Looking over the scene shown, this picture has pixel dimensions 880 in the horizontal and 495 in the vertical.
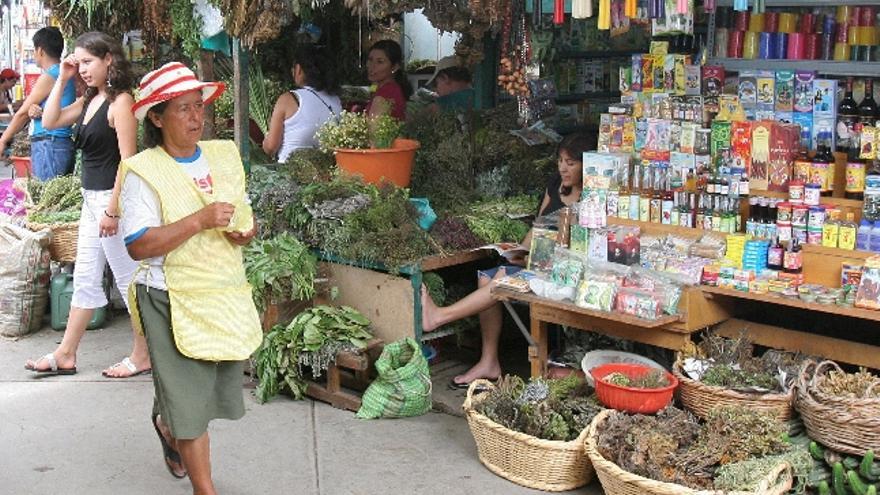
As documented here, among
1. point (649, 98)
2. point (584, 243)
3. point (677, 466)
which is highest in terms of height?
point (649, 98)

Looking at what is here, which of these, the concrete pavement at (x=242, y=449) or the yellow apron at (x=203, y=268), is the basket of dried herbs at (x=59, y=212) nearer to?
the concrete pavement at (x=242, y=449)

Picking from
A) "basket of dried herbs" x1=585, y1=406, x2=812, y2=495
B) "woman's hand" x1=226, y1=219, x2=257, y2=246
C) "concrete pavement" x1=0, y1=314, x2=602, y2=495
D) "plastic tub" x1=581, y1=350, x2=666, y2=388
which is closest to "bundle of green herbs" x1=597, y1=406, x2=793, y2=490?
"basket of dried herbs" x1=585, y1=406, x2=812, y2=495

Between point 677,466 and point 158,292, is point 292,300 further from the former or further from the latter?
point 677,466

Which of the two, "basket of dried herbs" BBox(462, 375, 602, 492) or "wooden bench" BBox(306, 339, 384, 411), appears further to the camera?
"wooden bench" BBox(306, 339, 384, 411)

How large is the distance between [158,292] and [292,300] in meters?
1.95

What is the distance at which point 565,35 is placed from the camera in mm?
7375

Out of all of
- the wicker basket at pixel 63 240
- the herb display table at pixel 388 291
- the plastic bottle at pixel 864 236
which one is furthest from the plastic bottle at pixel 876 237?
the wicker basket at pixel 63 240

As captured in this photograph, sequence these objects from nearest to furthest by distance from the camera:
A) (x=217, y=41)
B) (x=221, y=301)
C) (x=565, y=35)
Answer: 1. (x=221, y=301)
2. (x=217, y=41)
3. (x=565, y=35)

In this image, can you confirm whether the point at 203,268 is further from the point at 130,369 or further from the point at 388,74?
the point at 388,74

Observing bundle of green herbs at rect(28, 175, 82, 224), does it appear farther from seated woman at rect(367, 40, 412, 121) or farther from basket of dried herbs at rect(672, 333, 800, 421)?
basket of dried herbs at rect(672, 333, 800, 421)

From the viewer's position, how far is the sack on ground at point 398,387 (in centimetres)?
540

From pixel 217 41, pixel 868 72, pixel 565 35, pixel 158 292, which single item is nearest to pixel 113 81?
pixel 217 41

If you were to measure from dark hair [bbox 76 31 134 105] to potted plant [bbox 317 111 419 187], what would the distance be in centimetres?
118

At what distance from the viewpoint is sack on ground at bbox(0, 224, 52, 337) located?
275 inches
